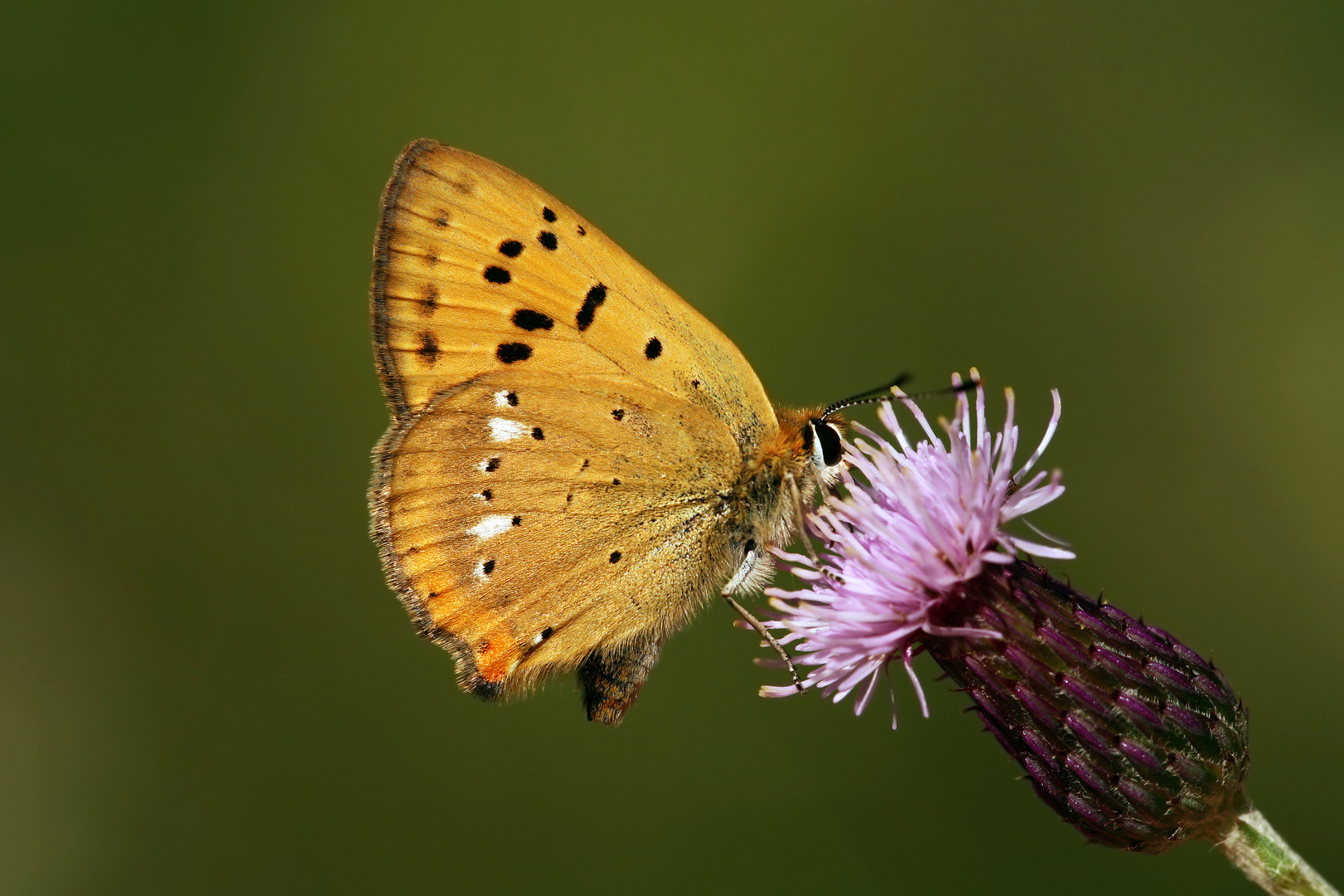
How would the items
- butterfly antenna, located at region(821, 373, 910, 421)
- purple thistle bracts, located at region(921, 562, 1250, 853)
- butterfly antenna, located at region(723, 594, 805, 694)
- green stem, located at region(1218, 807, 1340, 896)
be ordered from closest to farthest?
1. green stem, located at region(1218, 807, 1340, 896)
2. purple thistle bracts, located at region(921, 562, 1250, 853)
3. butterfly antenna, located at region(723, 594, 805, 694)
4. butterfly antenna, located at region(821, 373, 910, 421)

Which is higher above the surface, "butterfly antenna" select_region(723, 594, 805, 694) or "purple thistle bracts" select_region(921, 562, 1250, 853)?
"purple thistle bracts" select_region(921, 562, 1250, 853)

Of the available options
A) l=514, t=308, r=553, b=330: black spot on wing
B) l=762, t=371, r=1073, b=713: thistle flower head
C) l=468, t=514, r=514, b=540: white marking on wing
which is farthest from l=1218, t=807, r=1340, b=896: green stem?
l=514, t=308, r=553, b=330: black spot on wing

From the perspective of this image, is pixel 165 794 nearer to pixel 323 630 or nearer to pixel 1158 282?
pixel 323 630

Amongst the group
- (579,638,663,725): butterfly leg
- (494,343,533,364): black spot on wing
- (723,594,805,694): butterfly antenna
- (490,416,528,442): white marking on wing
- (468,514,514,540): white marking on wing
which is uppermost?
(494,343,533,364): black spot on wing

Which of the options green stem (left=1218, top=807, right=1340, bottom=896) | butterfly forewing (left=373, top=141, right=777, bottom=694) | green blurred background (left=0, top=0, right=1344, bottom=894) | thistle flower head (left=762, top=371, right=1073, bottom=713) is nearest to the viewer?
green stem (left=1218, top=807, right=1340, bottom=896)

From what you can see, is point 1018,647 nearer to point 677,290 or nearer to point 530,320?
point 530,320

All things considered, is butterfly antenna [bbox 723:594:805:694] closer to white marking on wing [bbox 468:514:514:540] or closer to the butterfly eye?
the butterfly eye

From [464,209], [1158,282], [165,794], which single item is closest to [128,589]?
[165,794]

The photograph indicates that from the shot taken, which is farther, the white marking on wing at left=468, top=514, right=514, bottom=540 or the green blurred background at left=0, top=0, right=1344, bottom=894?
the green blurred background at left=0, top=0, right=1344, bottom=894

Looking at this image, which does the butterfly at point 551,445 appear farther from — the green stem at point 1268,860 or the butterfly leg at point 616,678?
the green stem at point 1268,860
